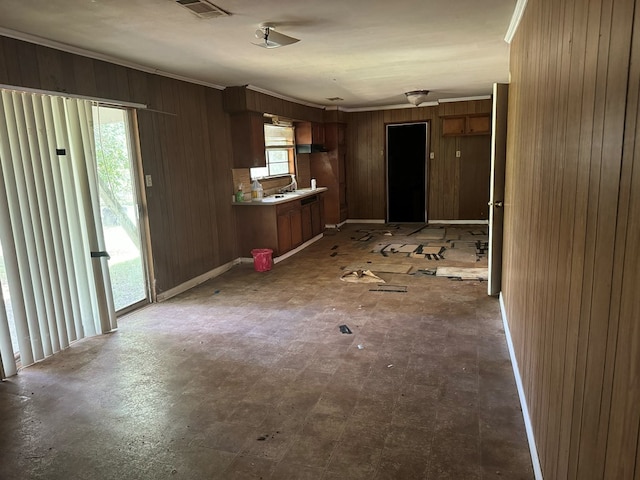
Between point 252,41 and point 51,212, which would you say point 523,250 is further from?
point 51,212

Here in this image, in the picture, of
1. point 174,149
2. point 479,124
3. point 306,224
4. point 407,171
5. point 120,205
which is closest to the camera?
point 120,205

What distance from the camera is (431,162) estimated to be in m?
8.59

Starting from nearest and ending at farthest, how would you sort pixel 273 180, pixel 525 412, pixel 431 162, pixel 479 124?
pixel 525 412
pixel 273 180
pixel 479 124
pixel 431 162

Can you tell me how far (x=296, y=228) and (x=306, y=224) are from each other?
0.45 m

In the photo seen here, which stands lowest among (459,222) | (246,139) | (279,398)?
(279,398)

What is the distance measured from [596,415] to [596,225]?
505 millimetres

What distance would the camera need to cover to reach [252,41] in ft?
11.5

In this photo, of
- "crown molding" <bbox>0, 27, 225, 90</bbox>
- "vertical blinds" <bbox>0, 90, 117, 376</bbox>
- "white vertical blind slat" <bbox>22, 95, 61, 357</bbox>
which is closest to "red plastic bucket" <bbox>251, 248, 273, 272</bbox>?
"vertical blinds" <bbox>0, 90, 117, 376</bbox>

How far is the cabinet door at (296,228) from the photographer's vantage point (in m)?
6.47

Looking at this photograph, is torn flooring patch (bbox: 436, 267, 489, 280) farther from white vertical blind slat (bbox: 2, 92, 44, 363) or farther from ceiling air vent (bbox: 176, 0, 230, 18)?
white vertical blind slat (bbox: 2, 92, 44, 363)

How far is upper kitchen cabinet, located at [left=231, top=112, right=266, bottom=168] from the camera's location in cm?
575

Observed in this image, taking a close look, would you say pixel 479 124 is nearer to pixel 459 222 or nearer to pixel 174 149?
pixel 459 222

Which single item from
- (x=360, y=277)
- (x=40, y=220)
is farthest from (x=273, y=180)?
(x=40, y=220)

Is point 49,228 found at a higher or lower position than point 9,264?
higher
